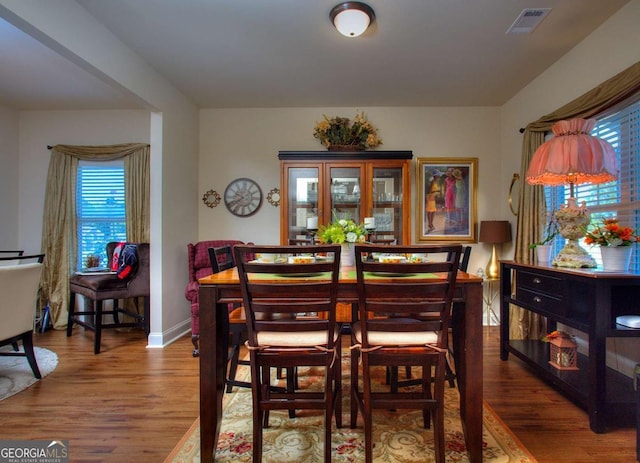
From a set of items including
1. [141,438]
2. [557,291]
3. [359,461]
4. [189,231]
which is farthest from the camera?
[189,231]

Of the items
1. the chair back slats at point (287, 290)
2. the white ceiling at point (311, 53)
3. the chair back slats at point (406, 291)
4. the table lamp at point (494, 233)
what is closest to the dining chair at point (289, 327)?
the chair back slats at point (287, 290)

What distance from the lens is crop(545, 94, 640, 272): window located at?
7.00 feet

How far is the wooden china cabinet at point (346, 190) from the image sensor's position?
3.39 meters

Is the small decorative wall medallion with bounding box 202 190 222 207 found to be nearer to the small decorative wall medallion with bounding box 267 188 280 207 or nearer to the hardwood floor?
the small decorative wall medallion with bounding box 267 188 280 207

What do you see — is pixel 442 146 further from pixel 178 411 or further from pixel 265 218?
pixel 178 411

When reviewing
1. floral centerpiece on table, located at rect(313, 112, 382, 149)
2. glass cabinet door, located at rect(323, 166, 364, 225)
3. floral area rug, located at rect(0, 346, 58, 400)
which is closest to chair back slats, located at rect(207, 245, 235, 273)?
glass cabinet door, located at rect(323, 166, 364, 225)

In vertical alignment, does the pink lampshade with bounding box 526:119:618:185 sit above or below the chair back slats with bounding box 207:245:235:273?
above

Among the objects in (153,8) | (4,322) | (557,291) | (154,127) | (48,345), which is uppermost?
(153,8)

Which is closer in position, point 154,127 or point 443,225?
point 154,127

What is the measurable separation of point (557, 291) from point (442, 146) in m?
2.19

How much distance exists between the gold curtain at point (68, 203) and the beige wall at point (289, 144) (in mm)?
662

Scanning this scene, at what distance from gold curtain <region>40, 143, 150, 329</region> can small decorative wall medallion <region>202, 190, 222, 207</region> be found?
643 mm

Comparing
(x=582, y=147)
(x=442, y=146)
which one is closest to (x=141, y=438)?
(x=582, y=147)

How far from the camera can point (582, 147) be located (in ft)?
6.48
